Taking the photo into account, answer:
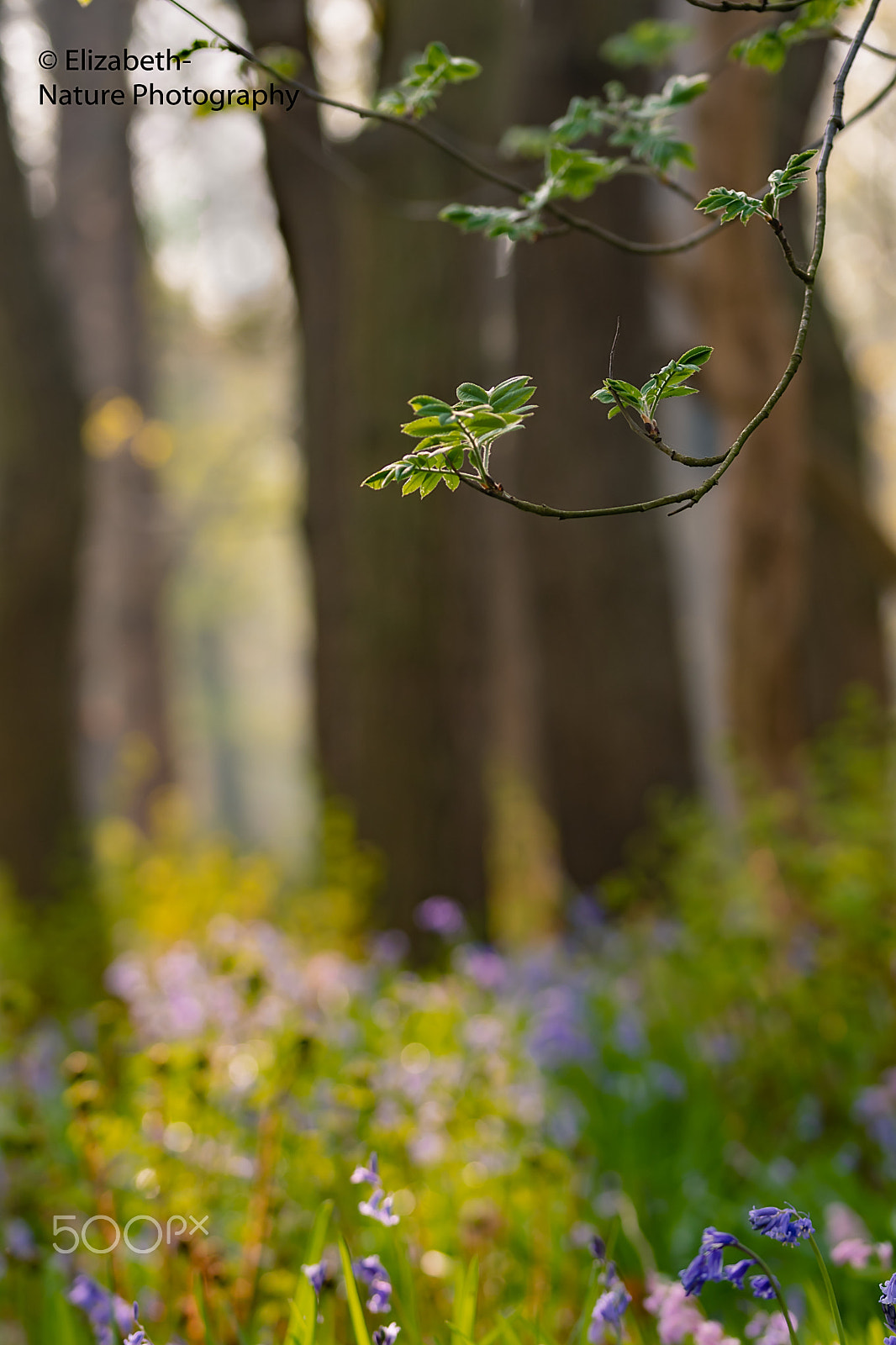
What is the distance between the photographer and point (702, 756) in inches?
197

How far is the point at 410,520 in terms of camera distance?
4.21 metres

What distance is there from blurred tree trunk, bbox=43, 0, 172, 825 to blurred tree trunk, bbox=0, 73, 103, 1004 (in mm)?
3086

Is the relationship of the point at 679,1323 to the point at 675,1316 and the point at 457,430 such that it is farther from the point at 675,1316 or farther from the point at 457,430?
the point at 457,430

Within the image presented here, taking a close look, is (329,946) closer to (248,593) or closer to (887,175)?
(887,175)

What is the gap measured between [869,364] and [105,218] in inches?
367

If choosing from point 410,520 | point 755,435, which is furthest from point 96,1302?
point 410,520

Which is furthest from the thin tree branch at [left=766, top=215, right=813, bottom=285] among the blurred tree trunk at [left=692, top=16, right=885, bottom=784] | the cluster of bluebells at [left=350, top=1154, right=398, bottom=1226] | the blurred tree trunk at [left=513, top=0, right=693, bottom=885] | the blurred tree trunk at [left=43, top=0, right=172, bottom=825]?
the blurred tree trunk at [left=43, top=0, right=172, bottom=825]

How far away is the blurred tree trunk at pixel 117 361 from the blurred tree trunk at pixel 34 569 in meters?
3.09

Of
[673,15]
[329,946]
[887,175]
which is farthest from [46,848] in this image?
[887,175]

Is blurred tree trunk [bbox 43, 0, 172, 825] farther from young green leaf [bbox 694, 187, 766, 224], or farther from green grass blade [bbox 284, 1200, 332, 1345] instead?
young green leaf [bbox 694, 187, 766, 224]

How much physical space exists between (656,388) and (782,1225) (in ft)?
2.74

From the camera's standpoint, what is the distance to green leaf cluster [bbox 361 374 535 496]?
1034 mm

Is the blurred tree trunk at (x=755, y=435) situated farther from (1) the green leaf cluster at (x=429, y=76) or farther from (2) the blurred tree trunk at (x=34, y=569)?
(2) the blurred tree trunk at (x=34, y=569)

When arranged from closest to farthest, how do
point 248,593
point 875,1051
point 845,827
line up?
point 875,1051 → point 845,827 → point 248,593
